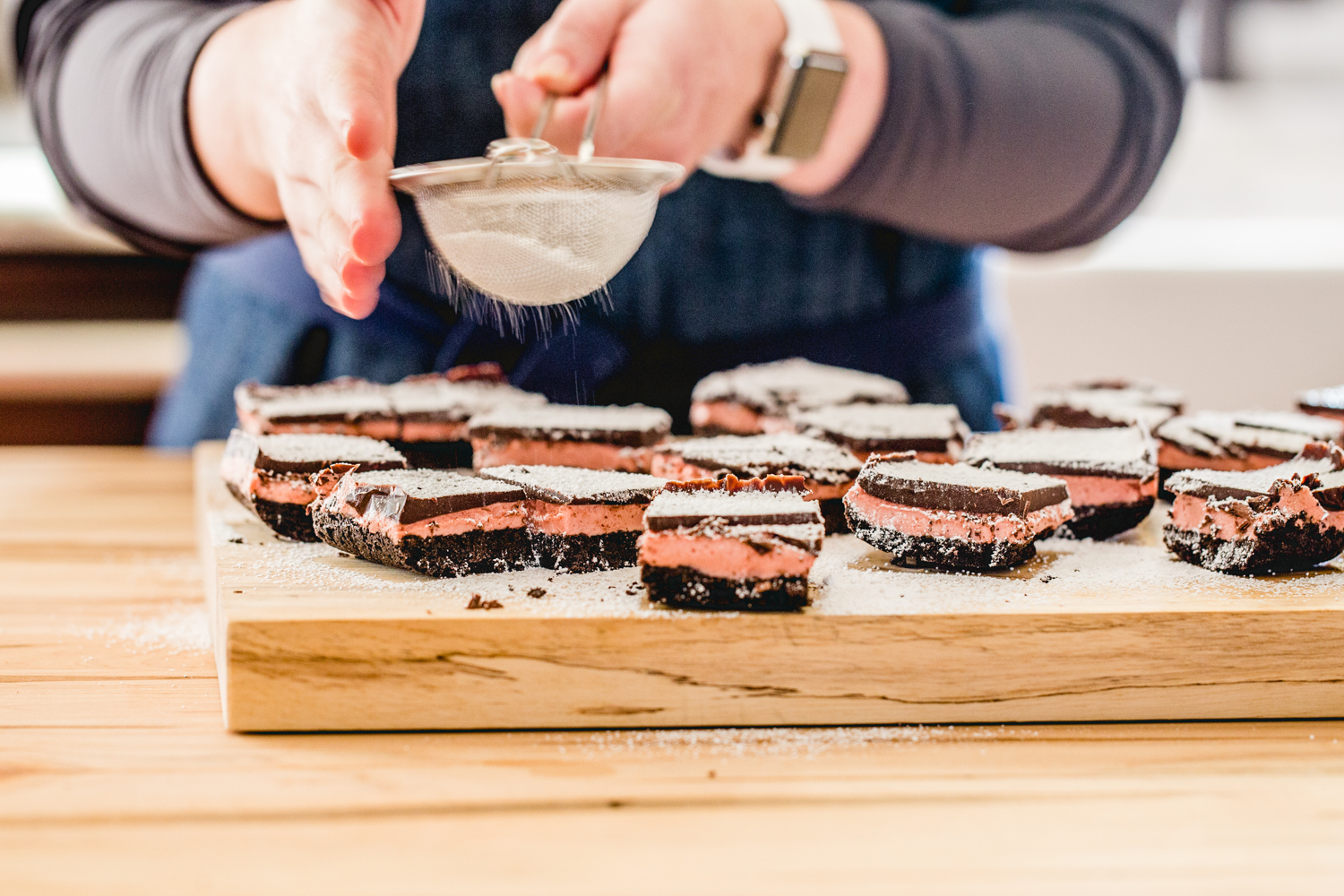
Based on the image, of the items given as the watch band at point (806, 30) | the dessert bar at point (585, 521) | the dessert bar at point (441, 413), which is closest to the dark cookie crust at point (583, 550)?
the dessert bar at point (585, 521)

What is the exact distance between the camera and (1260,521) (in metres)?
1.47

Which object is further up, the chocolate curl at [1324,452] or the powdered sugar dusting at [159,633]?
the chocolate curl at [1324,452]

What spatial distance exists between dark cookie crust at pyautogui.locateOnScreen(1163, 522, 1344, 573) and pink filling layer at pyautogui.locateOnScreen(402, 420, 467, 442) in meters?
1.15

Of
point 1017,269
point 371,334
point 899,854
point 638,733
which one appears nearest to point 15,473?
point 371,334

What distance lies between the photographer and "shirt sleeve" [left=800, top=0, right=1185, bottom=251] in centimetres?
205

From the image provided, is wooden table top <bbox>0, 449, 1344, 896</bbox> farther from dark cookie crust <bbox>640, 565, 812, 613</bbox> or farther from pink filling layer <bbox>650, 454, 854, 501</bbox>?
pink filling layer <bbox>650, 454, 854, 501</bbox>

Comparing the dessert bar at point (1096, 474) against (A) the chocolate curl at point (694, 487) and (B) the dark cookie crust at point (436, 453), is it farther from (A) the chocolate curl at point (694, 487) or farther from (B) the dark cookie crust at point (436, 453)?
(B) the dark cookie crust at point (436, 453)

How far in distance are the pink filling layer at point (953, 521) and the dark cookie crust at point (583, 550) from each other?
1.03ft

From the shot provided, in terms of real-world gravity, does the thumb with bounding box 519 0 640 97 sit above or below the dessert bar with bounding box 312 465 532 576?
above

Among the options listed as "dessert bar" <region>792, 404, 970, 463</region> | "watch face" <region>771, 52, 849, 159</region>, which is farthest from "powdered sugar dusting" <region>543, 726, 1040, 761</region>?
"watch face" <region>771, 52, 849, 159</region>

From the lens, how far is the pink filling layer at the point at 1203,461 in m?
1.82

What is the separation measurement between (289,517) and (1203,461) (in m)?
1.42

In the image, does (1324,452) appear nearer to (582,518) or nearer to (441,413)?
(582,518)

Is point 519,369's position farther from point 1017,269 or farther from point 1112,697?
point 1017,269
